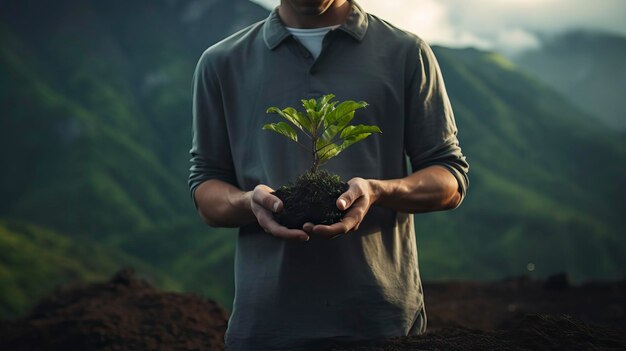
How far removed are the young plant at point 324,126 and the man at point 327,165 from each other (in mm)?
113

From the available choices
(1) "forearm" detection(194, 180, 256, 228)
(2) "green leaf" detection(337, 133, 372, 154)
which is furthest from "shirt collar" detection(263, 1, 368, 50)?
(1) "forearm" detection(194, 180, 256, 228)

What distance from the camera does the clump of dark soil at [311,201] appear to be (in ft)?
9.21

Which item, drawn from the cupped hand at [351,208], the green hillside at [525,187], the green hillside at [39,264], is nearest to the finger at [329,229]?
the cupped hand at [351,208]

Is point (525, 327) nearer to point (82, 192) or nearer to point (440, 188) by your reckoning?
point (440, 188)

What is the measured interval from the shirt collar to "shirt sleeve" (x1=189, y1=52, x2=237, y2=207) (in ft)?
1.04

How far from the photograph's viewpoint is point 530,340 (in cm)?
288

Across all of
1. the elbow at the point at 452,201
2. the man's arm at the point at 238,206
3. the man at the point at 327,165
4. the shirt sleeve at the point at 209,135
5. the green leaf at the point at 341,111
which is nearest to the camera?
the man's arm at the point at 238,206

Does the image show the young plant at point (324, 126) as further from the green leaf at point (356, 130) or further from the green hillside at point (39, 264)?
the green hillside at point (39, 264)

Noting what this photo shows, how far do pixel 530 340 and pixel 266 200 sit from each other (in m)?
1.18

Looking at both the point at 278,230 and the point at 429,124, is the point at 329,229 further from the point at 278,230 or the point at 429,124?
the point at 429,124

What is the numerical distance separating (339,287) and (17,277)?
24139 mm

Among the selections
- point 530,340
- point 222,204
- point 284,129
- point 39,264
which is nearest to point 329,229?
point 284,129

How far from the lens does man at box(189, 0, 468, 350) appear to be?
9.97 feet

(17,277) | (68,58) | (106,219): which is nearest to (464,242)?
(106,219)
